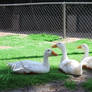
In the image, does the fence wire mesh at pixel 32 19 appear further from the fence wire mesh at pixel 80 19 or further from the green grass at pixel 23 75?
the green grass at pixel 23 75

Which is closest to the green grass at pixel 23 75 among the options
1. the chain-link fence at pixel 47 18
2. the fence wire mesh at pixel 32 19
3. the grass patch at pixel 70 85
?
the grass patch at pixel 70 85

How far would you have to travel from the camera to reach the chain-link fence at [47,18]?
49.4 feet

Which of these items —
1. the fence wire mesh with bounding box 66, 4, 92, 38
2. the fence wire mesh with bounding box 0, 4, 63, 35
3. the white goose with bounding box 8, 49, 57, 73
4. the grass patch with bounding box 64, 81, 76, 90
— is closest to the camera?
the grass patch with bounding box 64, 81, 76, 90

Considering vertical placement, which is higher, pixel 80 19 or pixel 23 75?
pixel 80 19

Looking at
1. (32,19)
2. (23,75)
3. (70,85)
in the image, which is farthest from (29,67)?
(32,19)

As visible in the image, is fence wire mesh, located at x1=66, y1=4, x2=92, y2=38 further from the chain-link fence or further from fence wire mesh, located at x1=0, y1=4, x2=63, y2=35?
fence wire mesh, located at x1=0, y1=4, x2=63, y2=35

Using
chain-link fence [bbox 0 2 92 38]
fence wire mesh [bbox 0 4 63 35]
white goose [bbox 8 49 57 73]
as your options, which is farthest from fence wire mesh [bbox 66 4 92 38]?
white goose [bbox 8 49 57 73]

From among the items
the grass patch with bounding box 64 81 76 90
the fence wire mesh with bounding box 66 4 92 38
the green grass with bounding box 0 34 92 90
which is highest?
the fence wire mesh with bounding box 66 4 92 38

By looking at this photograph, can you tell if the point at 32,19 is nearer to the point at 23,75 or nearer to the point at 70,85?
the point at 23,75

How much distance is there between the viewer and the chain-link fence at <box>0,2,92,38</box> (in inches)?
592

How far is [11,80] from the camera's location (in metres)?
5.15

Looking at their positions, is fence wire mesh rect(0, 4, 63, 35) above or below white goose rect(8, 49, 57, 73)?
above

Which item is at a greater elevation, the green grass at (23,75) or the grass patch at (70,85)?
the green grass at (23,75)

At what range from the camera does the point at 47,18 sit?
643 inches
